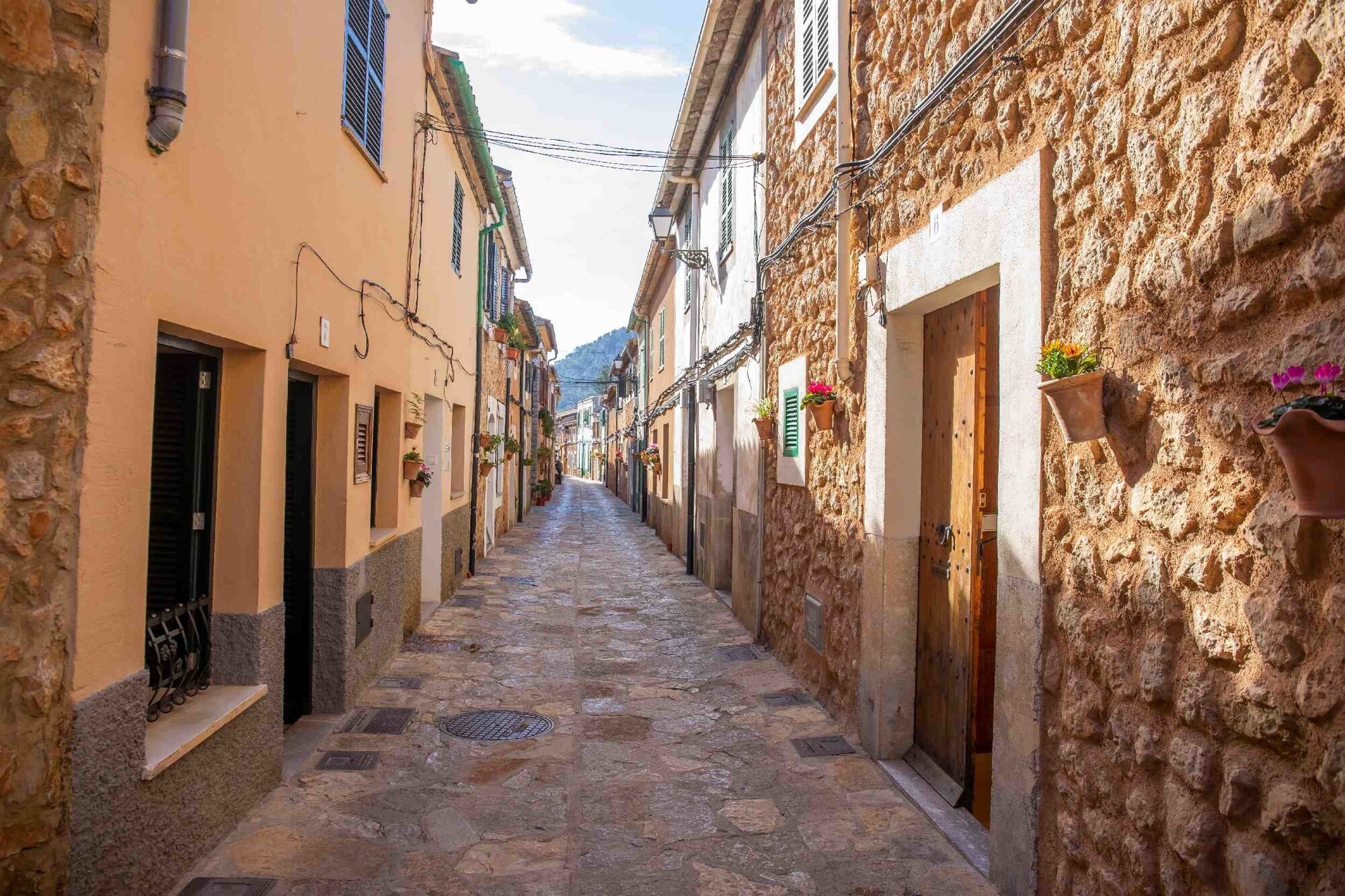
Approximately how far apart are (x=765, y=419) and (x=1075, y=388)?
15.8ft

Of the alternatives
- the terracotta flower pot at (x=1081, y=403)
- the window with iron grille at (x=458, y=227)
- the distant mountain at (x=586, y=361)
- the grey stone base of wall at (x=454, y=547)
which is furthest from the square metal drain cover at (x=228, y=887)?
the distant mountain at (x=586, y=361)

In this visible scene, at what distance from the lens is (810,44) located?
6.48m

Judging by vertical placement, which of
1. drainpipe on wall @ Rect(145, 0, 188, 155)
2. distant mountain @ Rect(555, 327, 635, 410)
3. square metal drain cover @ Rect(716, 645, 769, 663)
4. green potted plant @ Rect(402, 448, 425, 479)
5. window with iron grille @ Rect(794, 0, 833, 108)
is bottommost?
square metal drain cover @ Rect(716, 645, 769, 663)

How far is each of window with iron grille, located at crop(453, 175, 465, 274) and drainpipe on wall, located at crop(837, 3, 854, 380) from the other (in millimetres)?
5632

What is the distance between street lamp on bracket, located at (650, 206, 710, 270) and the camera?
11.6 meters

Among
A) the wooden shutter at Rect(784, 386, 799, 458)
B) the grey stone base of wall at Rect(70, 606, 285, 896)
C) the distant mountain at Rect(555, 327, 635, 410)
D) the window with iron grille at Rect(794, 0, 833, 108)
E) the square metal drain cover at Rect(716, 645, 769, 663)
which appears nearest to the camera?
the grey stone base of wall at Rect(70, 606, 285, 896)

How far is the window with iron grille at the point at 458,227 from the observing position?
10.1m

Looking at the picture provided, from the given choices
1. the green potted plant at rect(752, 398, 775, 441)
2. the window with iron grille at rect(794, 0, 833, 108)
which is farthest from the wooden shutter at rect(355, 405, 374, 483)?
the window with iron grille at rect(794, 0, 833, 108)

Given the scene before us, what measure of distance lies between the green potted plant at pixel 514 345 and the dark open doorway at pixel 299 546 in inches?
433

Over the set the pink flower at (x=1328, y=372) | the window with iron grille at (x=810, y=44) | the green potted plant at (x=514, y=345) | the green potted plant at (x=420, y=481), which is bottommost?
the green potted plant at (x=420, y=481)

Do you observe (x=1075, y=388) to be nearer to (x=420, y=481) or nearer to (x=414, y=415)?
(x=420, y=481)

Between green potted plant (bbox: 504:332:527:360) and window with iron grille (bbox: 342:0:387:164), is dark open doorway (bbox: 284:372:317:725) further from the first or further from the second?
green potted plant (bbox: 504:332:527:360)

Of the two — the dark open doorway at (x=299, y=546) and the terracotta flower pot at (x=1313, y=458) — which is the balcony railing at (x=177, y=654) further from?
the terracotta flower pot at (x=1313, y=458)

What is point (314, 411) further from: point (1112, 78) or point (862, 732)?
point (1112, 78)
